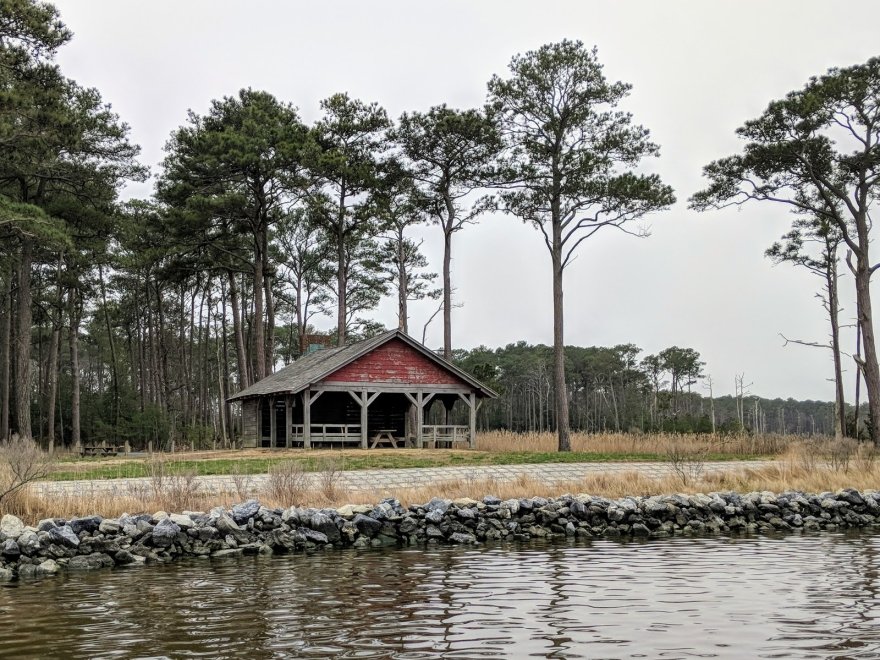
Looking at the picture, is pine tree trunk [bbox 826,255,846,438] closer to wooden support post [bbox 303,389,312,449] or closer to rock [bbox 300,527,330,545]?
wooden support post [bbox 303,389,312,449]

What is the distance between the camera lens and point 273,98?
39.0 meters

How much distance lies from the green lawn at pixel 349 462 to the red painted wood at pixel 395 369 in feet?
16.3

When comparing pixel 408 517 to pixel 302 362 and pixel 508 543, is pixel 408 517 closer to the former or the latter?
pixel 508 543

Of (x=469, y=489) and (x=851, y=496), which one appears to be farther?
(x=851, y=496)

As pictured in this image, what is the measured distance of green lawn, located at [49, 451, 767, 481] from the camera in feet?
61.2

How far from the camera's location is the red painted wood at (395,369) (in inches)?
1218

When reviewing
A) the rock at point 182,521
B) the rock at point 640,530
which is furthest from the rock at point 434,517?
the rock at point 182,521

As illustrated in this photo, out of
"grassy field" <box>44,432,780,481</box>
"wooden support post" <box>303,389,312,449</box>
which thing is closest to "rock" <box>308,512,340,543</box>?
"grassy field" <box>44,432,780,481</box>

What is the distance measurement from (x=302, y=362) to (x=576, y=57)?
53.3 ft

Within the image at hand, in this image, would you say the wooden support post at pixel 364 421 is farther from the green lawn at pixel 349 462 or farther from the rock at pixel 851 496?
the rock at pixel 851 496

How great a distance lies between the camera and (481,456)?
24750 mm

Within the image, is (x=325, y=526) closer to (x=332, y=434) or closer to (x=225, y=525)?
(x=225, y=525)

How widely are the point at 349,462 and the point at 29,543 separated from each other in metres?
11.2

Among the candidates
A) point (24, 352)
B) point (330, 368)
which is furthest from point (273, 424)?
point (24, 352)
